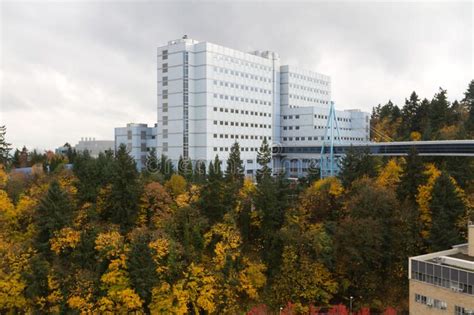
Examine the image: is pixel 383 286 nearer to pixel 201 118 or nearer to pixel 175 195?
pixel 175 195

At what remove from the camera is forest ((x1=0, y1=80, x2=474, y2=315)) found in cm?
3056

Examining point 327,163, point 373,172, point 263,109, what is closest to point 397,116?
point 327,163

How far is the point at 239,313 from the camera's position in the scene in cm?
3200

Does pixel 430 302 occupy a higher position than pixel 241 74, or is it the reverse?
pixel 241 74

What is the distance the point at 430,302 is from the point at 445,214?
24.3ft

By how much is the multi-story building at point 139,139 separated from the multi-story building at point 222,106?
13.2 feet

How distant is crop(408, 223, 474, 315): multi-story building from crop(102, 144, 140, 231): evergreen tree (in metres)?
22.2

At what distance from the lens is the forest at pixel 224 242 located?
100 feet

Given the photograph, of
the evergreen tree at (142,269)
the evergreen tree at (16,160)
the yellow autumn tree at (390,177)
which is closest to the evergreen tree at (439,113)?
the yellow autumn tree at (390,177)

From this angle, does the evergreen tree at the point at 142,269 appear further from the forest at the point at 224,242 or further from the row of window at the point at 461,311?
the row of window at the point at 461,311

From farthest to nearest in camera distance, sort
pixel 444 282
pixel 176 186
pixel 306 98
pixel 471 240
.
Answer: pixel 306 98 < pixel 176 186 < pixel 471 240 < pixel 444 282

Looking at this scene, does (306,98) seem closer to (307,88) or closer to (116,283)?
(307,88)

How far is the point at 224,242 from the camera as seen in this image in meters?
34.6

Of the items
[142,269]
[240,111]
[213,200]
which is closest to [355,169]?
[213,200]
